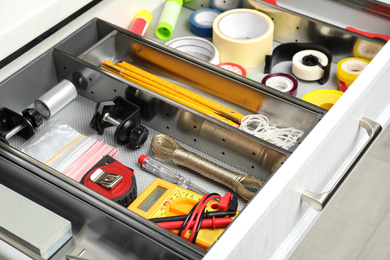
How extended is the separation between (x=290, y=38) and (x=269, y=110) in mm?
348

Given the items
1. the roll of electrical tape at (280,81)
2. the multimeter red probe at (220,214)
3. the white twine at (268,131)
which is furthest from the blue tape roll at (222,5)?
the multimeter red probe at (220,214)

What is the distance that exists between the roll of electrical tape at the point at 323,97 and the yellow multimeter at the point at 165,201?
16.6 inches

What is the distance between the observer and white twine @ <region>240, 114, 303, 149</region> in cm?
125

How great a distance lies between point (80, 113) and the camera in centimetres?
133

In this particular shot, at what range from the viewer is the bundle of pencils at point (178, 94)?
1.28 metres

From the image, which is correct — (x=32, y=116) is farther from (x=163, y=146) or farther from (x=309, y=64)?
(x=309, y=64)

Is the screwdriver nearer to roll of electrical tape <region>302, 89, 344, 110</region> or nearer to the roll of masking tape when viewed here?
roll of electrical tape <region>302, 89, 344, 110</region>

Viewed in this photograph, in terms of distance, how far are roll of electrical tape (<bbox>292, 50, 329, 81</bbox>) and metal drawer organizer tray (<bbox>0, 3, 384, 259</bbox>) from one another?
0.08 meters

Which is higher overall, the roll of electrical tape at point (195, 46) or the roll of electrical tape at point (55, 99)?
the roll of electrical tape at point (195, 46)

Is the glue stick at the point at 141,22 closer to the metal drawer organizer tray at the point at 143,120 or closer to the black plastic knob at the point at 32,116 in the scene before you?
the metal drawer organizer tray at the point at 143,120

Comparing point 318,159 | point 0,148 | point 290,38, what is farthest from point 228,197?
point 290,38

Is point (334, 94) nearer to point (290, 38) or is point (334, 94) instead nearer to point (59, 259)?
point (290, 38)

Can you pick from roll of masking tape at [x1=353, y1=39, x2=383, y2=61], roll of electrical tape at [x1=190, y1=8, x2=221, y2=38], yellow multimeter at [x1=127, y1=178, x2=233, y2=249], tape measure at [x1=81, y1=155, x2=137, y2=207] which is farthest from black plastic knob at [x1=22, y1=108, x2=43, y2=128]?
roll of masking tape at [x1=353, y1=39, x2=383, y2=61]

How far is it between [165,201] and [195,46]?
1.83ft
